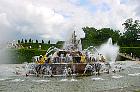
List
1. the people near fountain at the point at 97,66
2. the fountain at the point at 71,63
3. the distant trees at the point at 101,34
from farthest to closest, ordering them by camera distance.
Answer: the distant trees at the point at 101,34 → the people near fountain at the point at 97,66 → the fountain at the point at 71,63

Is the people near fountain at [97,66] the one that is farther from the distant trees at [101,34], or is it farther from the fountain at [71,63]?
the distant trees at [101,34]

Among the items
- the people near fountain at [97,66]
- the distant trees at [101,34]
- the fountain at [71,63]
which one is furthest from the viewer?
the distant trees at [101,34]

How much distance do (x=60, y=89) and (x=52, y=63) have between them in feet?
39.0

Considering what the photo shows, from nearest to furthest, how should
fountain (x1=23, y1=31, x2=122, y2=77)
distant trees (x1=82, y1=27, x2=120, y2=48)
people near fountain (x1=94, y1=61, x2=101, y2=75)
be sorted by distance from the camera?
fountain (x1=23, y1=31, x2=122, y2=77), people near fountain (x1=94, y1=61, x2=101, y2=75), distant trees (x1=82, y1=27, x2=120, y2=48)

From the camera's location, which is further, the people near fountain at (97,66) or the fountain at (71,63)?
the people near fountain at (97,66)

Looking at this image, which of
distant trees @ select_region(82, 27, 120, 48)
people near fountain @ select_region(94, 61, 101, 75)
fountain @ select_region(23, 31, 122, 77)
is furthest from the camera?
distant trees @ select_region(82, 27, 120, 48)

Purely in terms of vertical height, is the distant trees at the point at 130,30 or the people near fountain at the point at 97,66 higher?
the distant trees at the point at 130,30

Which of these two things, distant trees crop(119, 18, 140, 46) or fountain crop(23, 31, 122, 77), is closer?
fountain crop(23, 31, 122, 77)

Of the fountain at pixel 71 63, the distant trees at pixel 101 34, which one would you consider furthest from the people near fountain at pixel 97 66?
the distant trees at pixel 101 34

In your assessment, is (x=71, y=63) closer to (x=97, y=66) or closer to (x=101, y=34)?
(x=97, y=66)

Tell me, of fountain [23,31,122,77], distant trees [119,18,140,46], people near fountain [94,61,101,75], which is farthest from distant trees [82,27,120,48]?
people near fountain [94,61,101,75]

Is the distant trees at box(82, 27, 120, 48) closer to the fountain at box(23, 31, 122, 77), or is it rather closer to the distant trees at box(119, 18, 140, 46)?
the distant trees at box(119, 18, 140, 46)

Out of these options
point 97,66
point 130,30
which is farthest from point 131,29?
point 97,66

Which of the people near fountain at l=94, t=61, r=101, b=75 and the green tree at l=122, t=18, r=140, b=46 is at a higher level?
the green tree at l=122, t=18, r=140, b=46
